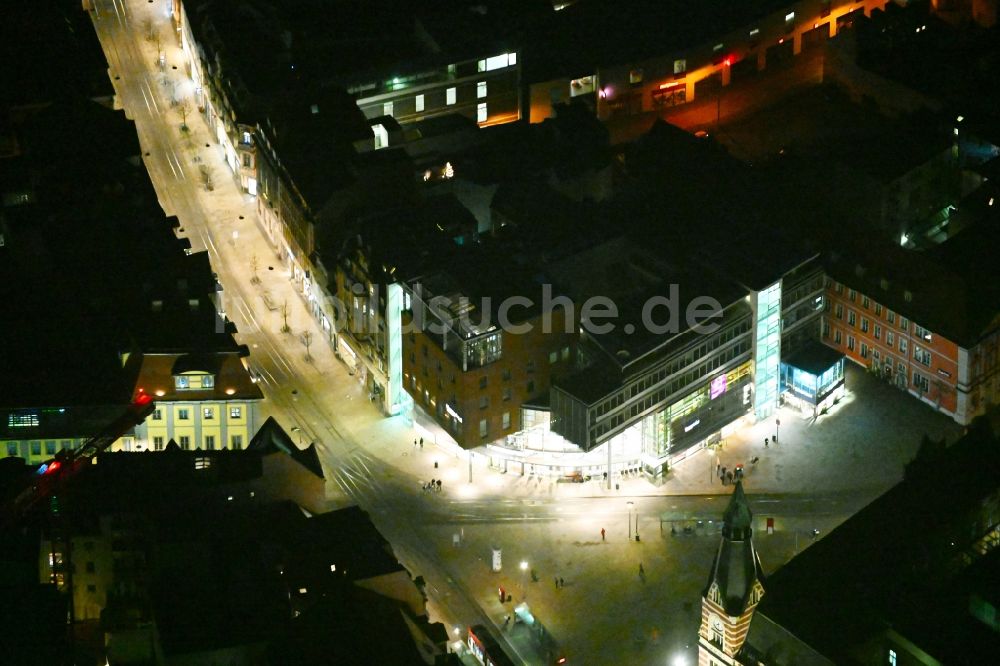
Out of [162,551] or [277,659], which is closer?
[277,659]

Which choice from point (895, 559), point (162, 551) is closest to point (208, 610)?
point (162, 551)

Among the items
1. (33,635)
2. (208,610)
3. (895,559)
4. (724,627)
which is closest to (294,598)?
(208,610)

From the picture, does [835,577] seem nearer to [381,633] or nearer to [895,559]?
[895,559]

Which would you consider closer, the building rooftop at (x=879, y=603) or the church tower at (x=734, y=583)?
the building rooftop at (x=879, y=603)

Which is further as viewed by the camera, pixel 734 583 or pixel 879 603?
pixel 734 583

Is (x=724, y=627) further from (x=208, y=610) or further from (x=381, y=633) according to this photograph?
(x=208, y=610)

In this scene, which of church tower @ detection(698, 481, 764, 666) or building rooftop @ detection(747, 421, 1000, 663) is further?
church tower @ detection(698, 481, 764, 666)
